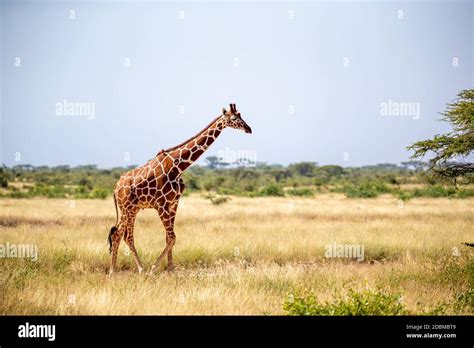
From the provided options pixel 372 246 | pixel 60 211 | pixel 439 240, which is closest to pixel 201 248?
pixel 372 246

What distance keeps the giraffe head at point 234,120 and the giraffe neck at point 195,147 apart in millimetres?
247

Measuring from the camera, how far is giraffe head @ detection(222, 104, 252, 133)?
1010 centimetres

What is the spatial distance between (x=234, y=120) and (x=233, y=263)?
401 centimetres

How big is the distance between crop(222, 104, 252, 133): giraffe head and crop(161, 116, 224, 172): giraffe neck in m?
0.25

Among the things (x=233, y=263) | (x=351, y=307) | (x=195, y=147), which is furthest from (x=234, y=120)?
(x=351, y=307)

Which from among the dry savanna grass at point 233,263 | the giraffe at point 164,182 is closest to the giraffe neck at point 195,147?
the giraffe at point 164,182

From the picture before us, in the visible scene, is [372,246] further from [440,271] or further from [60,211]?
[60,211]

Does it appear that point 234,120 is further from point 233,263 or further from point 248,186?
point 248,186

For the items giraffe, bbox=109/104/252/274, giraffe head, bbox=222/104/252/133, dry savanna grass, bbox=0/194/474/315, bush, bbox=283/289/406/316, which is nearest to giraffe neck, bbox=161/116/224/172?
giraffe, bbox=109/104/252/274

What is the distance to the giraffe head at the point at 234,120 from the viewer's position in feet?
33.1

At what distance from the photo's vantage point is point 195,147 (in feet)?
35.0

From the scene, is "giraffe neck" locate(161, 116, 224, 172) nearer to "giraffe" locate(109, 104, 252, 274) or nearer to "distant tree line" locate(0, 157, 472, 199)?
"giraffe" locate(109, 104, 252, 274)

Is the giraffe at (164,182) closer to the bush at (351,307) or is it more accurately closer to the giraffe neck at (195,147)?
the giraffe neck at (195,147)

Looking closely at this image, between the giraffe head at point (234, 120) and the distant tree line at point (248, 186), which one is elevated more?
the giraffe head at point (234, 120)
